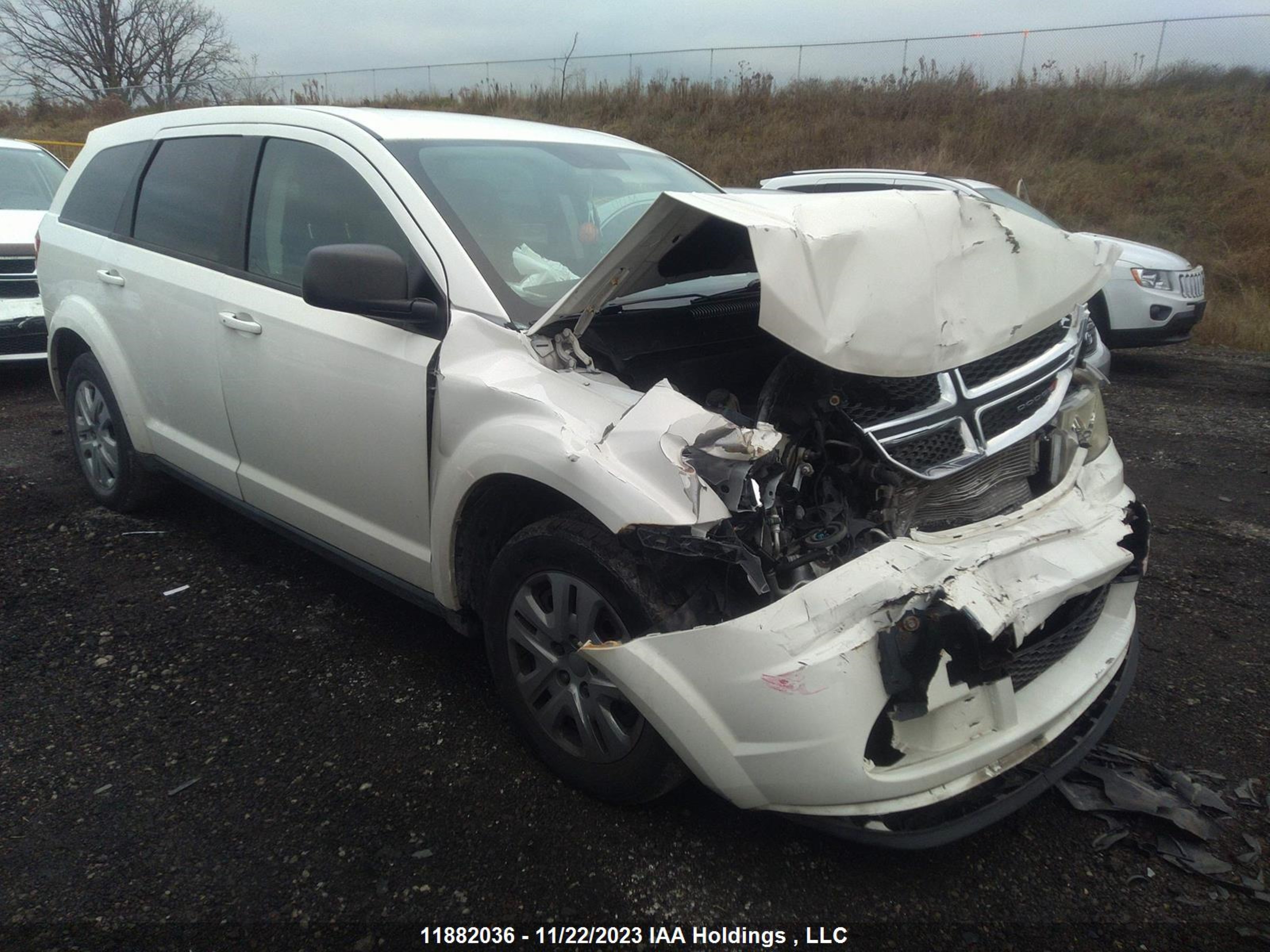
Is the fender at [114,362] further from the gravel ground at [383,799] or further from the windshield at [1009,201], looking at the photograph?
the windshield at [1009,201]

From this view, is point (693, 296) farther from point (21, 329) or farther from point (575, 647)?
point (21, 329)

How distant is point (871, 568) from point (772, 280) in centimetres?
68

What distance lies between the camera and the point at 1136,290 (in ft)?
26.3

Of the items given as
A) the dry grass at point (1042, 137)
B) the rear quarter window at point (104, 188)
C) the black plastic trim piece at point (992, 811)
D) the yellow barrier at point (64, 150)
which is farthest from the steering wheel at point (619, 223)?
the yellow barrier at point (64, 150)

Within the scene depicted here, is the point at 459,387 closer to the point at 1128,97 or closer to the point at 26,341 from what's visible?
the point at 26,341

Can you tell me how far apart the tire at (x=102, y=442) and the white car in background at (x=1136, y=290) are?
19.4 ft

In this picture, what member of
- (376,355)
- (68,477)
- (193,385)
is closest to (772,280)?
(376,355)

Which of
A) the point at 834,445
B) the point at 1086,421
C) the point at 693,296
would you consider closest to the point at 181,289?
the point at 693,296

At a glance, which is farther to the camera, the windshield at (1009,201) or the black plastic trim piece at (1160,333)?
the black plastic trim piece at (1160,333)

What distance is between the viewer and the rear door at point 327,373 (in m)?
2.77

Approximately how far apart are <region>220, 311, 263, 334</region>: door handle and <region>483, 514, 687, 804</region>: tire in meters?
1.38

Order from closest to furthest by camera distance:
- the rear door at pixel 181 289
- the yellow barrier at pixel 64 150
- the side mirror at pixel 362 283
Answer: the side mirror at pixel 362 283 → the rear door at pixel 181 289 → the yellow barrier at pixel 64 150

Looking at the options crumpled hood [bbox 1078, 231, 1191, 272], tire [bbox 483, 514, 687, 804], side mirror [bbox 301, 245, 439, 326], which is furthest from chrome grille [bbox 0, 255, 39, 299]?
crumpled hood [bbox 1078, 231, 1191, 272]

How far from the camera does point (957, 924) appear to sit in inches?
81.5
